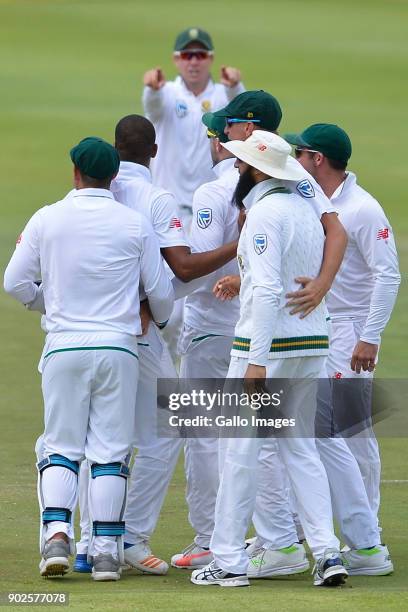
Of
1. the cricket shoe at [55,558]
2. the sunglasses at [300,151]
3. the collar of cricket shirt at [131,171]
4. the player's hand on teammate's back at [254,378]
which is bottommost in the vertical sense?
the cricket shoe at [55,558]

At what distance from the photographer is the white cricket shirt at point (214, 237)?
6.71 meters

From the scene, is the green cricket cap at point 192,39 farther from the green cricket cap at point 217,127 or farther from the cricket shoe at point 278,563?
the cricket shoe at point 278,563

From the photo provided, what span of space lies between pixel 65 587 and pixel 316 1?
28.2m

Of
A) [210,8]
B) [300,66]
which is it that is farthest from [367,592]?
[210,8]

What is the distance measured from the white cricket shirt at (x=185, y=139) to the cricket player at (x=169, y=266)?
5273mm

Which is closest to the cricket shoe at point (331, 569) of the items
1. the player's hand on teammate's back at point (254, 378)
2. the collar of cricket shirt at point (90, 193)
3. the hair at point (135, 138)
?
the player's hand on teammate's back at point (254, 378)

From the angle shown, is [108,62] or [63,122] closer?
[63,122]

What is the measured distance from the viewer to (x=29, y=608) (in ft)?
17.5

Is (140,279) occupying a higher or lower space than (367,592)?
higher

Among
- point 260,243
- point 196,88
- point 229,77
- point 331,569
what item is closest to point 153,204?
point 260,243

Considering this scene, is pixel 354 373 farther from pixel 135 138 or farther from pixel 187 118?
pixel 187 118

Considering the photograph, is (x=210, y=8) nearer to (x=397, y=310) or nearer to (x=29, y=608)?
(x=397, y=310)

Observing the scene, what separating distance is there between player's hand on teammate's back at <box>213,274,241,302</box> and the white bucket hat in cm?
67

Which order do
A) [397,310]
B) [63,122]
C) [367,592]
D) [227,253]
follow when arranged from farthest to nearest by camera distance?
[63,122]
[397,310]
[227,253]
[367,592]
